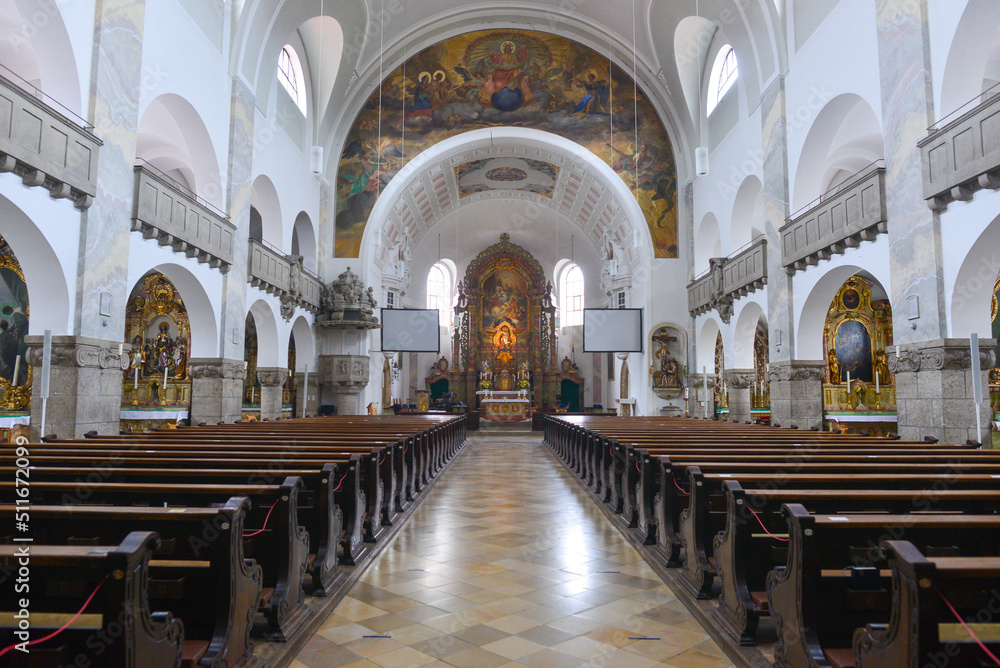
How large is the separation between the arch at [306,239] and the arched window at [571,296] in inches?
541

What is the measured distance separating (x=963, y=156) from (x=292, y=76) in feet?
48.5

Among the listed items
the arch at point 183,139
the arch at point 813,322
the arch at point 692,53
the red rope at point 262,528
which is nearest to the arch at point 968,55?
the arch at point 813,322

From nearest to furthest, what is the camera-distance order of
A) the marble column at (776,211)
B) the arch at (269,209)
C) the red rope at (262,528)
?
the red rope at (262,528) < the marble column at (776,211) < the arch at (269,209)

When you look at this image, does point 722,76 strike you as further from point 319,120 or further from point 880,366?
point 319,120

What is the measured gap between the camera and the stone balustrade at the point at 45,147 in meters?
6.57

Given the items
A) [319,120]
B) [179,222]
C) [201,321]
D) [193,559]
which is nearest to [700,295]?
[319,120]

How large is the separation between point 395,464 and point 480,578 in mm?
2388

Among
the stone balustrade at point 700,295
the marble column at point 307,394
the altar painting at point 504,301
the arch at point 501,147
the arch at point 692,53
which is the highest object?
the arch at point 692,53

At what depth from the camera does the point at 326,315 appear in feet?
59.7

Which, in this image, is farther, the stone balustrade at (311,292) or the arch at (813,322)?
the stone balustrade at (311,292)

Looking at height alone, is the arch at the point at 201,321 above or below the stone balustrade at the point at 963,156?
below

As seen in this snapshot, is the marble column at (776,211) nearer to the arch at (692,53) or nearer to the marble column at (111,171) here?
the arch at (692,53)

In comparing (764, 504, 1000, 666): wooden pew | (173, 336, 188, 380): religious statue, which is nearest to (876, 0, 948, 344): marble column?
(764, 504, 1000, 666): wooden pew

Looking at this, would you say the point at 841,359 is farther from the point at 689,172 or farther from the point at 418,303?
the point at 418,303
